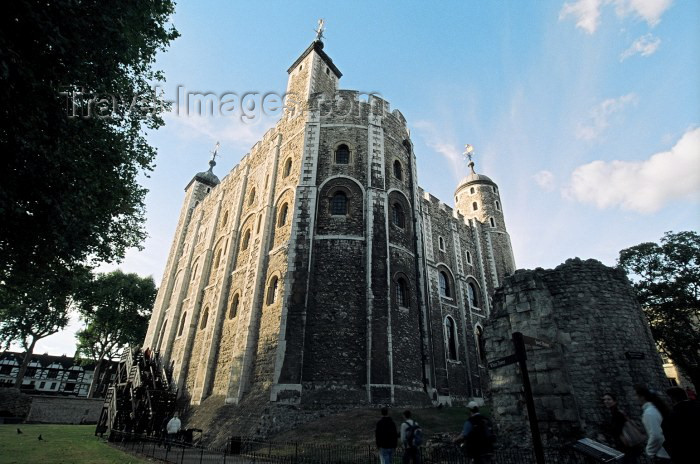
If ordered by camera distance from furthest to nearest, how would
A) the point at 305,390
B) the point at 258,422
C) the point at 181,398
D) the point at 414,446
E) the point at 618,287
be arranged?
the point at 181,398, the point at 305,390, the point at 258,422, the point at 618,287, the point at 414,446

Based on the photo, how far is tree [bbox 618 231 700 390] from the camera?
21.3m

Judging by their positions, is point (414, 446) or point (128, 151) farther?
point (128, 151)

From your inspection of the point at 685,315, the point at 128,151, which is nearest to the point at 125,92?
the point at 128,151

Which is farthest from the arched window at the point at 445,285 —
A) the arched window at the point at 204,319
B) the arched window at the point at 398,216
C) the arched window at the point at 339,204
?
the arched window at the point at 204,319

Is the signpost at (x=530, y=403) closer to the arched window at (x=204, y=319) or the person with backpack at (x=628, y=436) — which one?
the person with backpack at (x=628, y=436)

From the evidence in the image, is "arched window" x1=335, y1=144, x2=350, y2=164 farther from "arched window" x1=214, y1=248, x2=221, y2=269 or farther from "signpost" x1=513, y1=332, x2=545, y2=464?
"signpost" x1=513, y1=332, x2=545, y2=464

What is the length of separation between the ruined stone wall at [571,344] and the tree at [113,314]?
35321mm

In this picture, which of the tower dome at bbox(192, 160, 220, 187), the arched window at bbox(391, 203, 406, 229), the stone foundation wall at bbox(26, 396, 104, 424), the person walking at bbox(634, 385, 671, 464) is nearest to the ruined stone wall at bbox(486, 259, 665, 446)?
the person walking at bbox(634, 385, 671, 464)

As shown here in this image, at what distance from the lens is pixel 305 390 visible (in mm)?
12789

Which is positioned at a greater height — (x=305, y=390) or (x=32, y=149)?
(x=32, y=149)

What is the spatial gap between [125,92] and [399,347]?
1299 centimetres

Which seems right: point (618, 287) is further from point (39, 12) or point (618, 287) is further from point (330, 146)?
point (39, 12)

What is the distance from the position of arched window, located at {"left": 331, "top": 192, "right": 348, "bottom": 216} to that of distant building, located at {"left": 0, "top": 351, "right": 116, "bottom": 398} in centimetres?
6103

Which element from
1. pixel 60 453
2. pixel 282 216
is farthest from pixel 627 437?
pixel 60 453
